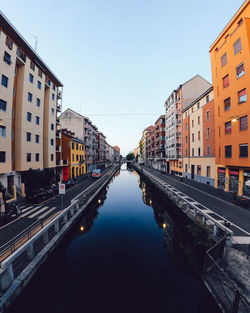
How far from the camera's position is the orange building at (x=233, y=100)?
56.8 feet

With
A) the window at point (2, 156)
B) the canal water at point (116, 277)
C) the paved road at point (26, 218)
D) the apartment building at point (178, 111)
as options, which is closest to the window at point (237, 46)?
the apartment building at point (178, 111)

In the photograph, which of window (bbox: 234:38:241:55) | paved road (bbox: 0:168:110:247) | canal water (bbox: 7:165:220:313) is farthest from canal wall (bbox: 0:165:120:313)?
window (bbox: 234:38:241:55)

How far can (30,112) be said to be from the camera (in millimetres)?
23281

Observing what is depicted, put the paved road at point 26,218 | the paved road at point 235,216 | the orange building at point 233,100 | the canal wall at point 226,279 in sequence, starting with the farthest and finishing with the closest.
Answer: the orange building at point 233,100, the paved road at point 26,218, the paved road at point 235,216, the canal wall at point 226,279

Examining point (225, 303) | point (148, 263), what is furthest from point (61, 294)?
point (225, 303)

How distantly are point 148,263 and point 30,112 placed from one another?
2687 centimetres

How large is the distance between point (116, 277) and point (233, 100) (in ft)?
80.1

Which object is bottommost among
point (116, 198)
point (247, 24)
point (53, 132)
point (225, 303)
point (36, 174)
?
point (116, 198)

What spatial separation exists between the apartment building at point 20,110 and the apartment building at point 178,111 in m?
33.6

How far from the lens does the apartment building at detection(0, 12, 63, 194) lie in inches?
720

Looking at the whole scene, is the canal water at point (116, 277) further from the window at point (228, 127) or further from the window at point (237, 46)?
the window at point (237, 46)

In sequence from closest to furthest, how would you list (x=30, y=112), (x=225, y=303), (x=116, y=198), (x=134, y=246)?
(x=225, y=303) < (x=134, y=246) < (x=30, y=112) < (x=116, y=198)

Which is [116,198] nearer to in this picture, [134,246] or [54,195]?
[54,195]

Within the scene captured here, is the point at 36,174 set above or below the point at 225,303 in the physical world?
above
